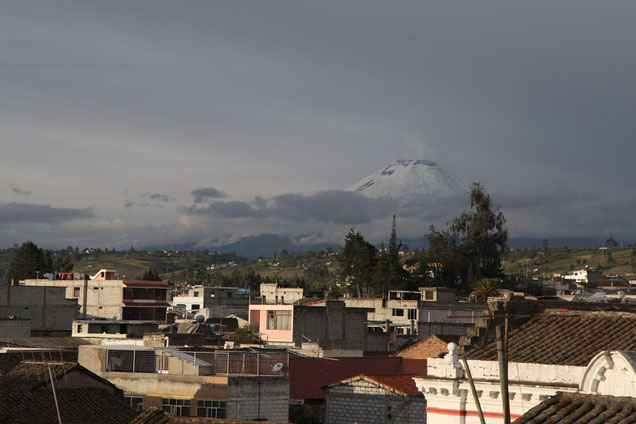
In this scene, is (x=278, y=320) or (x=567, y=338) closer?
(x=567, y=338)

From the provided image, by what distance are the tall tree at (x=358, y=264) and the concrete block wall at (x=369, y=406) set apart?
86.8 m

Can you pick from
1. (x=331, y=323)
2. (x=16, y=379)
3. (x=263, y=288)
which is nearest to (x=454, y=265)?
(x=263, y=288)

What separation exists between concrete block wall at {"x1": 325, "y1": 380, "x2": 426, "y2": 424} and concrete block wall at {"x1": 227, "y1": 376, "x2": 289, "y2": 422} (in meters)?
5.54

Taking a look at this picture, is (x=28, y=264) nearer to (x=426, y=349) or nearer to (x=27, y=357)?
(x=426, y=349)

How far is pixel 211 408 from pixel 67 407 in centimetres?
553

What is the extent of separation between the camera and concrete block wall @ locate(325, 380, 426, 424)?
126 feet

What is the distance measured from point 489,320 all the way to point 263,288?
127m

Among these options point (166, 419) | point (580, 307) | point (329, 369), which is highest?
point (580, 307)

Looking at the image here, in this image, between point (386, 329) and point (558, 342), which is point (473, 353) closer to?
point (558, 342)

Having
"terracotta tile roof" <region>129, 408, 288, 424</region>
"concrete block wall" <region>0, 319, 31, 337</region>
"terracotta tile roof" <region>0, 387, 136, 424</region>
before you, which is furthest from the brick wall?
"concrete block wall" <region>0, 319, 31, 337</region>

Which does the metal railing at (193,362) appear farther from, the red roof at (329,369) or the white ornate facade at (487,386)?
the white ornate facade at (487,386)

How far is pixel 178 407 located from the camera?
1383 inches

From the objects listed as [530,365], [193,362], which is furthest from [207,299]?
[530,365]

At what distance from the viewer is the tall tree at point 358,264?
129m
